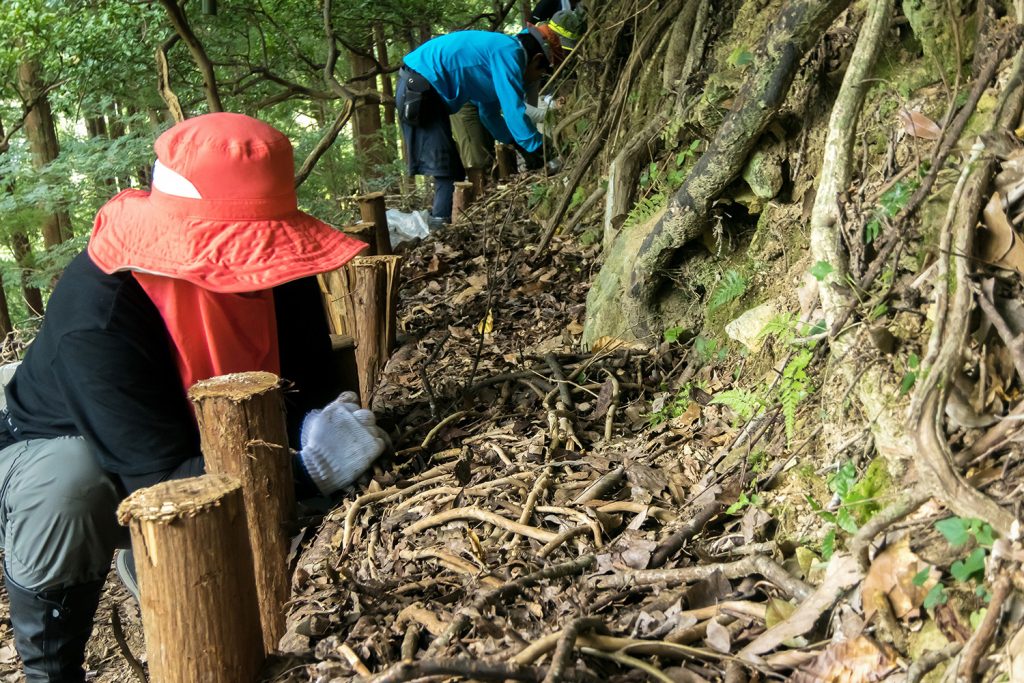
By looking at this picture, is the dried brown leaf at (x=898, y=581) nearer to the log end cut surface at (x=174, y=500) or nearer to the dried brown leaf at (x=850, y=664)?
the dried brown leaf at (x=850, y=664)

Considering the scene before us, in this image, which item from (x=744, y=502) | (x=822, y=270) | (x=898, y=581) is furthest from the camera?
(x=822, y=270)

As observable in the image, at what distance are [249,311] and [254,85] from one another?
8.88m

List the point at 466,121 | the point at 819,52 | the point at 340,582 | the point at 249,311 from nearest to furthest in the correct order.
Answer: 1. the point at 340,582
2. the point at 249,311
3. the point at 819,52
4. the point at 466,121

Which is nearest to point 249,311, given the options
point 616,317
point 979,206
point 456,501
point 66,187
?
point 456,501

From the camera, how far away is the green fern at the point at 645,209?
444 centimetres

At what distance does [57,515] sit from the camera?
2.81m

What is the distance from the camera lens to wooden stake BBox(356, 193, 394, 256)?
6266mm

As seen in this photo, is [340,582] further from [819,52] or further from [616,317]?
[819,52]

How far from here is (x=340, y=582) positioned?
260 centimetres

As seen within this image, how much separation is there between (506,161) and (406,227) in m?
1.76

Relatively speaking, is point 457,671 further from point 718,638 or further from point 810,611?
point 810,611

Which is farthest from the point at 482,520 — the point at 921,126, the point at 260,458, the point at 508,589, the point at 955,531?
the point at 921,126

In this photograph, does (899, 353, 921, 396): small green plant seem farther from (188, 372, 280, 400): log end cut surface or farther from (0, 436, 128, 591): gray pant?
(0, 436, 128, 591): gray pant

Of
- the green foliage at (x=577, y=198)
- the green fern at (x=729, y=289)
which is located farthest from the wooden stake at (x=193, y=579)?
the green foliage at (x=577, y=198)
